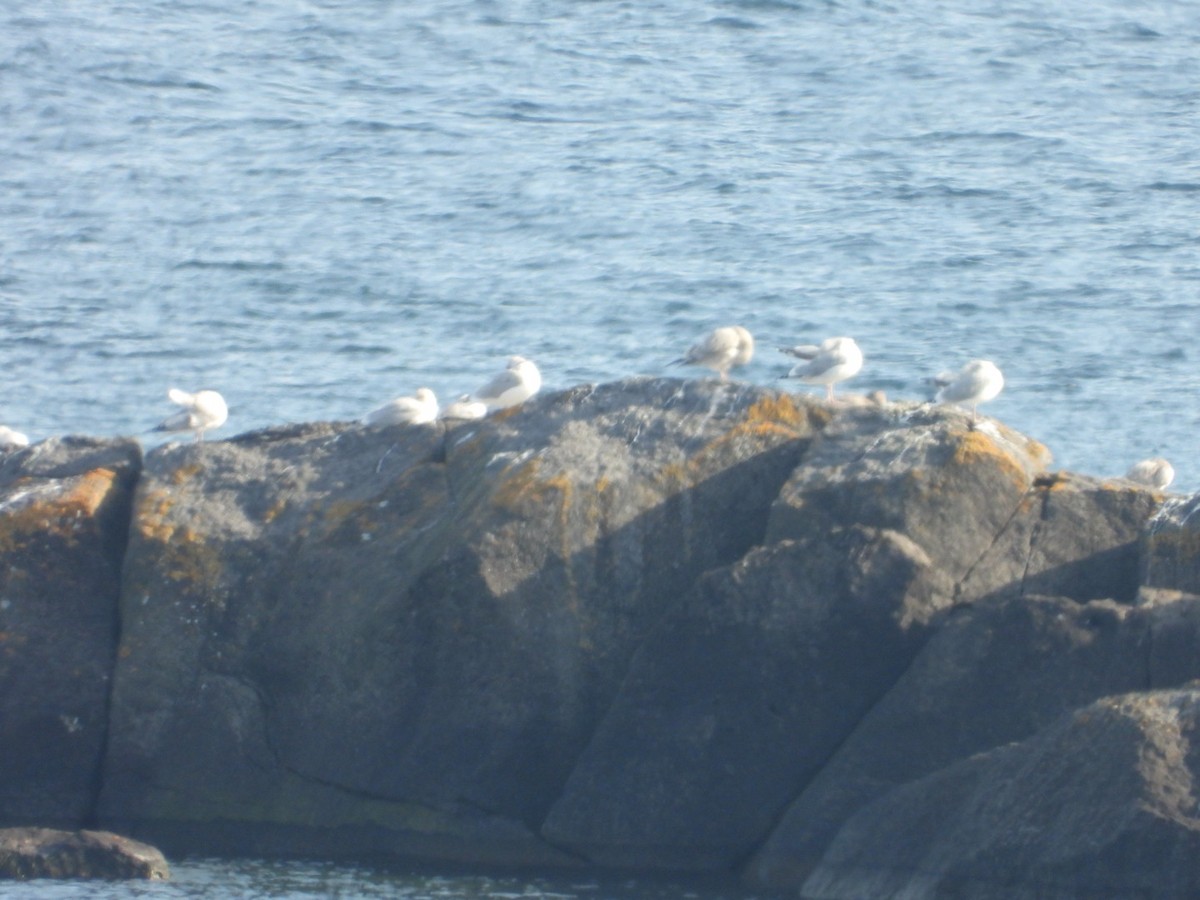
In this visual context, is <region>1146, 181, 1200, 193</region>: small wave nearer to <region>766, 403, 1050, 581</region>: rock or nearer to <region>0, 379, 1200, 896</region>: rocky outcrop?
<region>0, 379, 1200, 896</region>: rocky outcrop

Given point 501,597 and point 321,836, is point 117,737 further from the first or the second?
point 501,597

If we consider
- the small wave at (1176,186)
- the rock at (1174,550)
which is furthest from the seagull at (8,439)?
the small wave at (1176,186)

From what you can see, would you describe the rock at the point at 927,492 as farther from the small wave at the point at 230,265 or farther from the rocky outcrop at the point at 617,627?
the small wave at the point at 230,265

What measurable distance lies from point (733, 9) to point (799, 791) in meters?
35.2

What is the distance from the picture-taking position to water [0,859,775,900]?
32.0 feet

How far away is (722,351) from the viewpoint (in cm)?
1304

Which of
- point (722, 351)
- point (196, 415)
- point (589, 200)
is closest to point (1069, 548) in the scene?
point (722, 351)

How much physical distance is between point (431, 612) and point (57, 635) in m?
2.26

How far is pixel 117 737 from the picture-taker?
36.5 feet

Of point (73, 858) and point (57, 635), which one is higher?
point (57, 635)

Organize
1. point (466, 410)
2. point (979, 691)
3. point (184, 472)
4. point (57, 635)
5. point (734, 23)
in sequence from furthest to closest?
point (734, 23), point (466, 410), point (184, 472), point (57, 635), point (979, 691)

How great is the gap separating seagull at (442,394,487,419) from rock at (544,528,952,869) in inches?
108

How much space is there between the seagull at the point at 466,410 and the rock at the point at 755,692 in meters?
2.75

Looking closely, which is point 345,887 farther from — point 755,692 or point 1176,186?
point 1176,186
